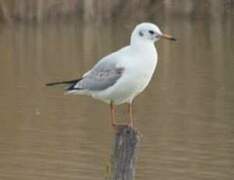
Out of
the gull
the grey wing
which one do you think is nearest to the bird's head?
the gull

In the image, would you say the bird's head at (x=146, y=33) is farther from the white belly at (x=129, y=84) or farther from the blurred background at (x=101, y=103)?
the blurred background at (x=101, y=103)

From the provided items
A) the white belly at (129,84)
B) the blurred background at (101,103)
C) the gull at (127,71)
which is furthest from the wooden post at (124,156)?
the blurred background at (101,103)

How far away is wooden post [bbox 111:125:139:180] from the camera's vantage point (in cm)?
608

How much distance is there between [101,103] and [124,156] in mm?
7705

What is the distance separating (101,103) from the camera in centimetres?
1384

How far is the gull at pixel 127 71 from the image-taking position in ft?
22.7

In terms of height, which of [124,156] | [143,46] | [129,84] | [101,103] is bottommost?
[101,103]

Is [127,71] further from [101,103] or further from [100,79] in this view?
[101,103]

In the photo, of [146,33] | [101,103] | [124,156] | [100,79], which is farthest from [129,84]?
[101,103]

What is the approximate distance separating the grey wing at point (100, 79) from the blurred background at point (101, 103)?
6.33 ft

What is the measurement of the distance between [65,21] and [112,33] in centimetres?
177

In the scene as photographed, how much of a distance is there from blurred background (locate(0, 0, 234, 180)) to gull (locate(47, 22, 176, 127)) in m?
1.93

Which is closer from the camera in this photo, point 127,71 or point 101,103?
point 127,71

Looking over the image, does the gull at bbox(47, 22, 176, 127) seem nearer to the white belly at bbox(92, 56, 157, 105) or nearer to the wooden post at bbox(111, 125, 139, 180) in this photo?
the white belly at bbox(92, 56, 157, 105)
